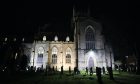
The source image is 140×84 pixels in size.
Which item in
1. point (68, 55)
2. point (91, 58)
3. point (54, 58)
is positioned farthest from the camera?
point (68, 55)

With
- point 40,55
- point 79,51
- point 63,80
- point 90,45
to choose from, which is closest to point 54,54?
point 40,55

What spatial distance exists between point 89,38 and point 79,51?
5.48 meters

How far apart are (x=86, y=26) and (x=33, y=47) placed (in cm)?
1809

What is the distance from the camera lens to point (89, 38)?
45.1 metres

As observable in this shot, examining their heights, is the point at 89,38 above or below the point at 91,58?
above

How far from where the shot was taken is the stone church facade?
4269 centimetres

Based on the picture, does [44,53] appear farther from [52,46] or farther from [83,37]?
[83,37]

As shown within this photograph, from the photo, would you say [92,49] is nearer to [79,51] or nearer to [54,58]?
[79,51]

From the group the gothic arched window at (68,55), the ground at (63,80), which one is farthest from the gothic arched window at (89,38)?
the ground at (63,80)

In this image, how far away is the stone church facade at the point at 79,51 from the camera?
42688 mm

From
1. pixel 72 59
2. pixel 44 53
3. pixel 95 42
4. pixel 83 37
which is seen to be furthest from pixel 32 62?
pixel 95 42

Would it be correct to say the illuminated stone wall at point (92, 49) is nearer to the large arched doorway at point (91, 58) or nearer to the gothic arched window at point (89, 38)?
the large arched doorway at point (91, 58)

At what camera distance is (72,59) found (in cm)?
4694

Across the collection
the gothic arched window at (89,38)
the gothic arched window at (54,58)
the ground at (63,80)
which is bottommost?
the ground at (63,80)
